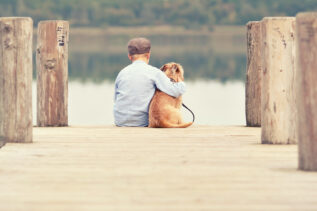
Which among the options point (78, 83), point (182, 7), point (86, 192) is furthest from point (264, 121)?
point (182, 7)

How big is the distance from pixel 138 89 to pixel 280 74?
1942mm

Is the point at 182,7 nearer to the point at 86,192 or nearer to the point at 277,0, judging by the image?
the point at 277,0

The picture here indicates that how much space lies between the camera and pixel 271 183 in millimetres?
4992

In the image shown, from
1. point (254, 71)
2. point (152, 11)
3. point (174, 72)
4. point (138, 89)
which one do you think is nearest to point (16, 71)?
point (138, 89)

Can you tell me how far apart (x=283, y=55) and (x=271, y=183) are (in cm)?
178

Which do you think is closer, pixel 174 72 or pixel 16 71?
pixel 16 71

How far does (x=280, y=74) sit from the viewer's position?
6.58 meters

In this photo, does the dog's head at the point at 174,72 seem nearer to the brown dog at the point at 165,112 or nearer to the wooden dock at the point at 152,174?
the brown dog at the point at 165,112

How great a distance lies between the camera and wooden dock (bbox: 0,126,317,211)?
449cm

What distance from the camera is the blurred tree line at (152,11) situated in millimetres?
64625

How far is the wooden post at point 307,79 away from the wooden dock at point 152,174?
226mm

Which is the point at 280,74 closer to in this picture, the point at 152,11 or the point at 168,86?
the point at 168,86

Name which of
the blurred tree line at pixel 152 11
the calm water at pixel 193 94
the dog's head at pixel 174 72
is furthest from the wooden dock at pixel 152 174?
the blurred tree line at pixel 152 11

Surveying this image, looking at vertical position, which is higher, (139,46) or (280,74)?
(139,46)
